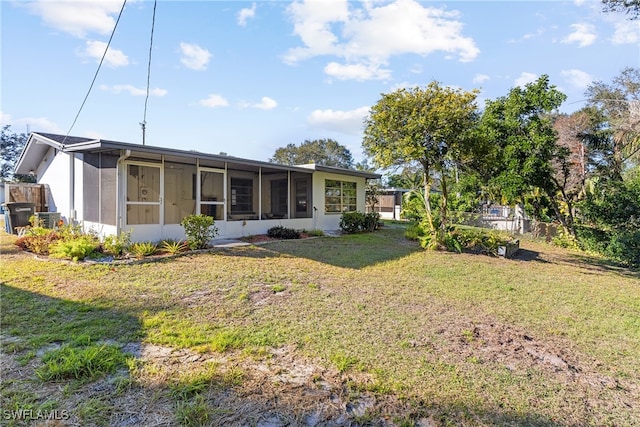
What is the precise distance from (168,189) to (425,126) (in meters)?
7.14


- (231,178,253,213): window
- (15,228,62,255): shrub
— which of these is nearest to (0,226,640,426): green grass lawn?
(15,228,62,255): shrub

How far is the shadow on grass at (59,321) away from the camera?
11.5 feet

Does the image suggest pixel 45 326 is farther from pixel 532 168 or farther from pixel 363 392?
pixel 532 168

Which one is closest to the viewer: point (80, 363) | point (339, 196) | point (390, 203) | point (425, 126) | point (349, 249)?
point (80, 363)

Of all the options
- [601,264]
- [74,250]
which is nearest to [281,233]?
[74,250]

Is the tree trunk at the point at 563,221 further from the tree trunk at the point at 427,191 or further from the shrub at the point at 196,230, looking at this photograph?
the shrub at the point at 196,230

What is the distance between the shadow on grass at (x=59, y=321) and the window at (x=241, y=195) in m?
7.52

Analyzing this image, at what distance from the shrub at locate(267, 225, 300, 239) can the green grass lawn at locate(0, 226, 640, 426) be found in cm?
446

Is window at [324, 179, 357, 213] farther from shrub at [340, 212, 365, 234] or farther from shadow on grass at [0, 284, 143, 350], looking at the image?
shadow on grass at [0, 284, 143, 350]

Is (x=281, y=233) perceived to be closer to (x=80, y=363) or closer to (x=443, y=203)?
(x=443, y=203)

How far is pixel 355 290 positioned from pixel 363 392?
2.93 m

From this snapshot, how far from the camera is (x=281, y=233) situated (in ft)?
37.0

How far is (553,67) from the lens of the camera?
1291 centimetres

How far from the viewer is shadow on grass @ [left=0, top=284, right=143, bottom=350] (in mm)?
3498
